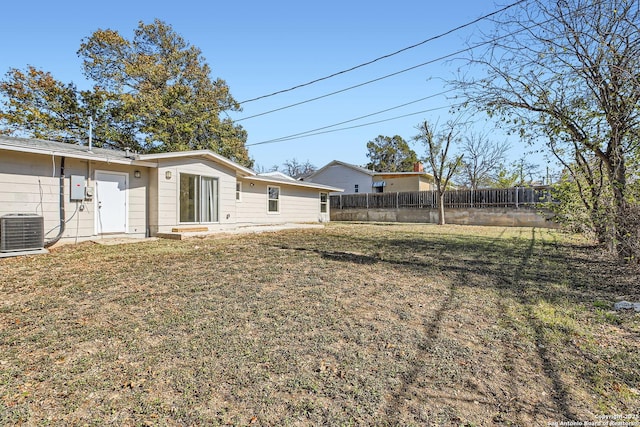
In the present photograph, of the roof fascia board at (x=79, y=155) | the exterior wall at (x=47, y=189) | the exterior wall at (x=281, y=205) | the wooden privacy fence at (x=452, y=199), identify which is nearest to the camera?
the roof fascia board at (x=79, y=155)

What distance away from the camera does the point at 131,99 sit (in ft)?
56.2

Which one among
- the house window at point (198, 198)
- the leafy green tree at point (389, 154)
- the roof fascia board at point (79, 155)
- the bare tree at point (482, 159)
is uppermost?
the leafy green tree at point (389, 154)

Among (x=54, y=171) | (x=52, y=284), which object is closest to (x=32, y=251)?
(x=54, y=171)

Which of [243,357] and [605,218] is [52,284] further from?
[605,218]

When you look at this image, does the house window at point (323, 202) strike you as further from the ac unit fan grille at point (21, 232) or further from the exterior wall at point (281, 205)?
the ac unit fan grille at point (21, 232)

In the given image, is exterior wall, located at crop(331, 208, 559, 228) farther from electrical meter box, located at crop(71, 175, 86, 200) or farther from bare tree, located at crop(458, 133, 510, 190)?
electrical meter box, located at crop(71, 175, 86, 200)

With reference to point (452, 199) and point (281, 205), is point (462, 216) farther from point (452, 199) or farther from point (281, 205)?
point (281, 205)

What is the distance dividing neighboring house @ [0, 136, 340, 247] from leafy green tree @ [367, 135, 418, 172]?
3354 centimetres

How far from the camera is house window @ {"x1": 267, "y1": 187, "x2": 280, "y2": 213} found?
1474cm

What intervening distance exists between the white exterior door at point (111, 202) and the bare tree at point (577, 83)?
883 cm

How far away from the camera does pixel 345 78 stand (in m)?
10.7

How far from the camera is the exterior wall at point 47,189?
22.7 feet

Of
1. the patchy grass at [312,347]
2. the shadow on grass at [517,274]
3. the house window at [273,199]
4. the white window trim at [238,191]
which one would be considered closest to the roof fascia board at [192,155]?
the white window trim at [238,191]

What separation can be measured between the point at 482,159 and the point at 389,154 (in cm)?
1560
